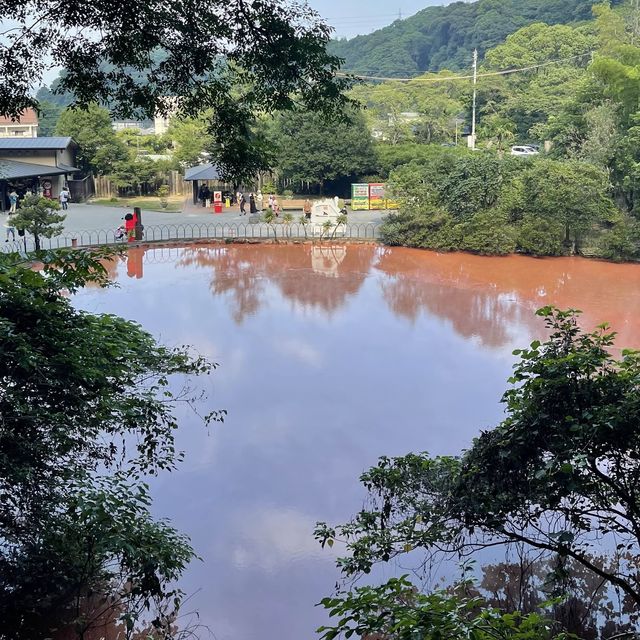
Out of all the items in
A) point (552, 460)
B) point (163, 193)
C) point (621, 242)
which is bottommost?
point (621, 242)

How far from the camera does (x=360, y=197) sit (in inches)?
1015

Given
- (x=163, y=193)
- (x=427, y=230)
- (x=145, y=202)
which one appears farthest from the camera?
(x=163, y=193)

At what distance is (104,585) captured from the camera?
5.80 meters

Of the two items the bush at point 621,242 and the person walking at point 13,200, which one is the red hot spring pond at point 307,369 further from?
the person walking at point 13,200

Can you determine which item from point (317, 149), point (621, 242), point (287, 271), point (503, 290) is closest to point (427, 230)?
point (287, 271)

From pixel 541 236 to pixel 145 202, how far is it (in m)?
13.7

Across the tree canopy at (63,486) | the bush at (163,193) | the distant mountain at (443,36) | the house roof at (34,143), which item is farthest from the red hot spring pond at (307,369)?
the distant mountain at (443,36)

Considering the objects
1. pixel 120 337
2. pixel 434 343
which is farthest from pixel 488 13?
pixel 120 337

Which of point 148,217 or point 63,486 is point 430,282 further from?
point 63,486

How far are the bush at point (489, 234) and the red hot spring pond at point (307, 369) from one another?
25.2 inches

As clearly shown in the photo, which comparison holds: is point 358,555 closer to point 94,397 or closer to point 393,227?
point 94,397

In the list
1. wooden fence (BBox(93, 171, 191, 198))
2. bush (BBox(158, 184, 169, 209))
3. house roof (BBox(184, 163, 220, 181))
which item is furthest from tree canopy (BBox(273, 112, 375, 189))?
wooden fence (BBox(93, 171, 191, 198))

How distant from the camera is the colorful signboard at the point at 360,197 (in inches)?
1007

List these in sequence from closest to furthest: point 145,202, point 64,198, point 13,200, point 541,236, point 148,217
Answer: point 541,236
point 13,200
point 148,217
point 64,198
point 145,202
